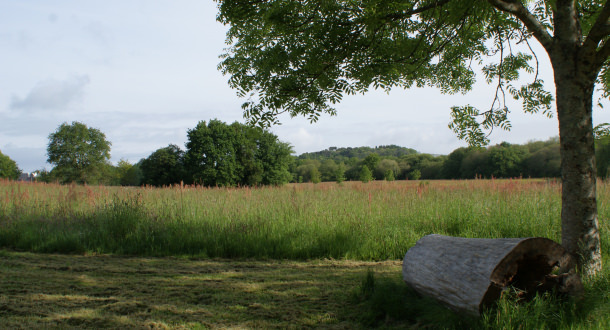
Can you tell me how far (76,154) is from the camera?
4312 centimetres

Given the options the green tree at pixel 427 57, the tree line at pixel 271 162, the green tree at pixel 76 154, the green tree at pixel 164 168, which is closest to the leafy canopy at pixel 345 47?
the green tree at pixel 427 57

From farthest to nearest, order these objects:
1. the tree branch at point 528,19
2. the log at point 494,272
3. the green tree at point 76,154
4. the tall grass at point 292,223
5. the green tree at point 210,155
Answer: the green tree at point 76,154, the green tree at point 210,155, the tall grass at point 292,223, the tree branch at point 528,19, the log at point 494,272

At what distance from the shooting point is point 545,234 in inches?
258

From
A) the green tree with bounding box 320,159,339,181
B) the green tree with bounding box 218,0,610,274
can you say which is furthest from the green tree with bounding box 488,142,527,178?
the green tree with bounding box 320,159,339,181

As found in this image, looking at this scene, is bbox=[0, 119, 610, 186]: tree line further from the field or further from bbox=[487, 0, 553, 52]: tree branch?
bbox=[487, 0, 553, 52]: tree branch

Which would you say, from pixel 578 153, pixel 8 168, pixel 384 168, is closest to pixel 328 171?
pixel 384 168

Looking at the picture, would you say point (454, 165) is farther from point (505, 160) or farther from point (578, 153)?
point (578, 153)

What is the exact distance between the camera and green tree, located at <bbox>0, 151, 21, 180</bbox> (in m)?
56.1

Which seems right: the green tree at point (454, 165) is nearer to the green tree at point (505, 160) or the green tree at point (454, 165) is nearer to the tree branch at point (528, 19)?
the green tree at point (505, 160)

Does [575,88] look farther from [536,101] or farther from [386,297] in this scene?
[386,297]

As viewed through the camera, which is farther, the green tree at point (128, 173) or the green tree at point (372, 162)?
the green tree at point (128, 173)

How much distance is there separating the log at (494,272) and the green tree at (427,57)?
85cm

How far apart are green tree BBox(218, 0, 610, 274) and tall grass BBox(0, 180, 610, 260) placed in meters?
2.80

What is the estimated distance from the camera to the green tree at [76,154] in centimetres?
4241
